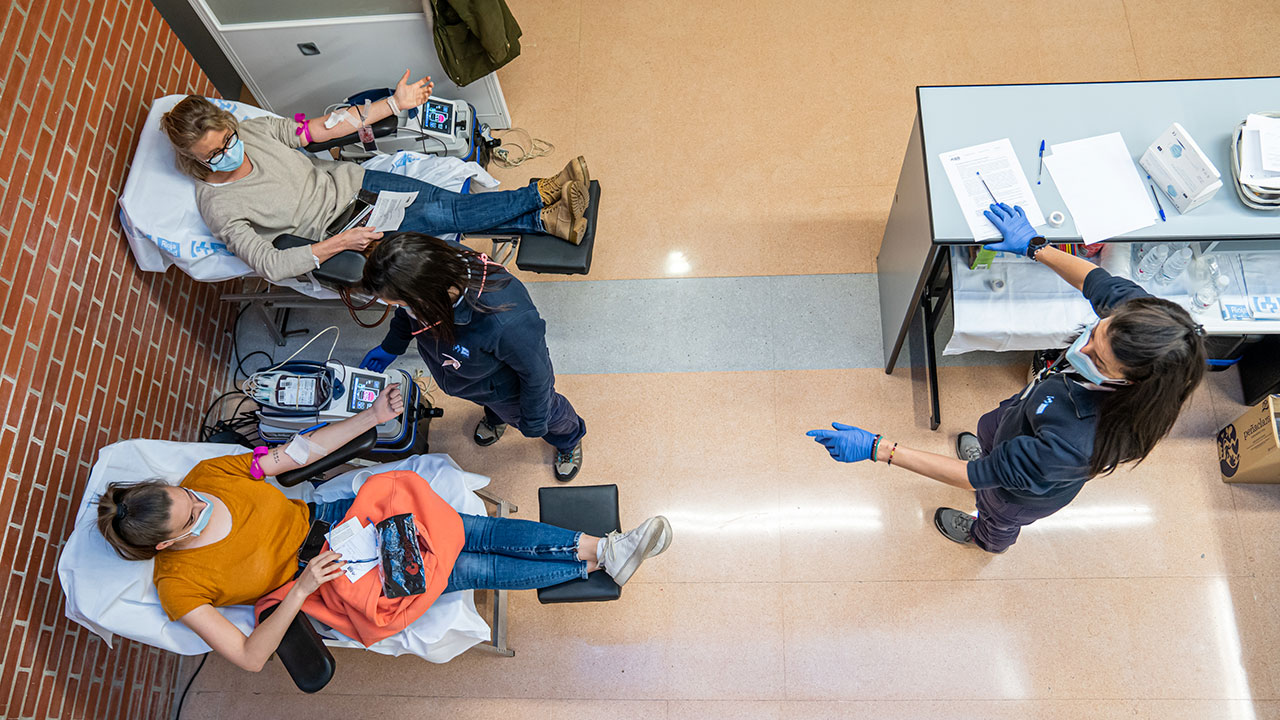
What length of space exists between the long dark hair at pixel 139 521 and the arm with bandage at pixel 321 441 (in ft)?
1.07

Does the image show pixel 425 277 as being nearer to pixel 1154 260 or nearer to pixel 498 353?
pixel 498 353

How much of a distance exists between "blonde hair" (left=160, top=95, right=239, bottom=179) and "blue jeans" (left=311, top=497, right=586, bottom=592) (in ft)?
5.27

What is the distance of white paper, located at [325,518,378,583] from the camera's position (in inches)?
89.5

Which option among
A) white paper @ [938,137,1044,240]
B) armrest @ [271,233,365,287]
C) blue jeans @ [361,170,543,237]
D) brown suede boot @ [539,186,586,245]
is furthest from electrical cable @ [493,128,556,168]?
white paper @ [938,137,1044,240]

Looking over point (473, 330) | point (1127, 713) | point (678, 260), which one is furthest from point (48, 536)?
point (1127, 713)

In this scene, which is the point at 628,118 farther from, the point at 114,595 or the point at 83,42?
the point at 114,595

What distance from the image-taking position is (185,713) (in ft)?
9.29

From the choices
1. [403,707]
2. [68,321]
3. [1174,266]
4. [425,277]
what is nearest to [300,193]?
[68,321]

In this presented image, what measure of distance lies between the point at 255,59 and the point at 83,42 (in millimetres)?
855

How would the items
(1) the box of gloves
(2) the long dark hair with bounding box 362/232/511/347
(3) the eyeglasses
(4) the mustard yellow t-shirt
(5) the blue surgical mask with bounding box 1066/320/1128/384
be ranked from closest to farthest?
(5) the blue surgical mask with bounding box 1066/320/1128/384, (2) the long dark hair with bounding box 362/232/511/347, (4) the mustard yellow t-shirt, (1) the box of gloves, (3) the eyeglasses

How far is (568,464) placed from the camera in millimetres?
3031

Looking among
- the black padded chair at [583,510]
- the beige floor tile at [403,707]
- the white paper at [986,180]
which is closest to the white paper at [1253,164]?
the white paper at [986,180]

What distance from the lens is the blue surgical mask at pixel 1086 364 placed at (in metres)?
1.75

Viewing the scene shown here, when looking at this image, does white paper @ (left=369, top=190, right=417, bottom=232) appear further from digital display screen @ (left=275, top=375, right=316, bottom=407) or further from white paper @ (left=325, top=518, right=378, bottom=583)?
white paper @ (left=325, top=518, right=378, bottom=583)
